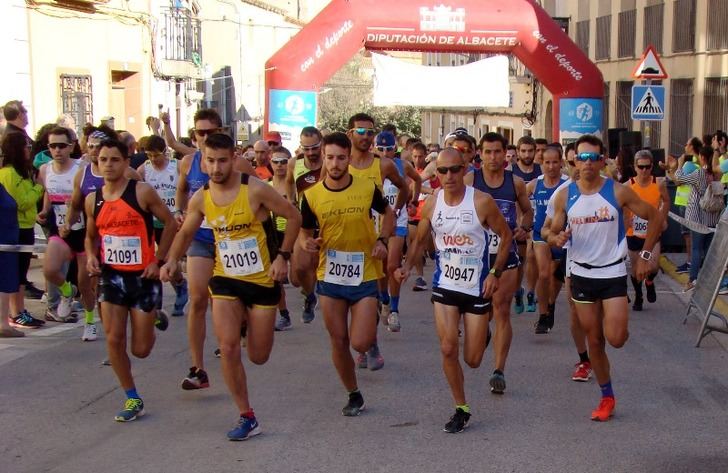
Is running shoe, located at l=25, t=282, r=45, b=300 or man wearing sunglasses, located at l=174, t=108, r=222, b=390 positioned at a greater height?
man wearing sunglasses, located at l=174, t=108, r=222, b=390

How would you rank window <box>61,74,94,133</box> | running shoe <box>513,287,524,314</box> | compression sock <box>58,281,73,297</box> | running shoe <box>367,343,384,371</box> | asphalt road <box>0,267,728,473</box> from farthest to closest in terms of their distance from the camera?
window <box>61,74,94,133</box>
running shoe <box>513,287,524,314</box>
compression sock <box>58,281,73,297</box>
running shoe <box>367,343,384,371</box>
asphalt road <box>0,267,728,473</box>

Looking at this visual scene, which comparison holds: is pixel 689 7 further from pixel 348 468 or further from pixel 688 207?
pixel 348 468

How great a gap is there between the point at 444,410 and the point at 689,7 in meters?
20.3

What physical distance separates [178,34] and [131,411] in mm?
25535

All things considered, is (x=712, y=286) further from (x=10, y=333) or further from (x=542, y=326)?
(x=10, y=333)

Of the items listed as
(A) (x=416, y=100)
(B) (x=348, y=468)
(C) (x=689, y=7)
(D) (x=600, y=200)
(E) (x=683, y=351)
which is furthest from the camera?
(C) (x=689, y=7)

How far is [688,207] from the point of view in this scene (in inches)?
541

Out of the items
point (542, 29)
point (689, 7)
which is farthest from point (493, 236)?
point (689, 7)

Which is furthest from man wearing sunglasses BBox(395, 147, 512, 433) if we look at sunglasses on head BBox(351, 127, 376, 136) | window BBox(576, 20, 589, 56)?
window BBox(576, 20, 589, 56)

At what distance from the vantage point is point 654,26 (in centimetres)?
2766

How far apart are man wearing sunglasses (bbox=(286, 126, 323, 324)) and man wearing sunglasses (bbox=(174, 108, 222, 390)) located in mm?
1270

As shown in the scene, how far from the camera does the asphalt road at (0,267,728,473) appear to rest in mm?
6090

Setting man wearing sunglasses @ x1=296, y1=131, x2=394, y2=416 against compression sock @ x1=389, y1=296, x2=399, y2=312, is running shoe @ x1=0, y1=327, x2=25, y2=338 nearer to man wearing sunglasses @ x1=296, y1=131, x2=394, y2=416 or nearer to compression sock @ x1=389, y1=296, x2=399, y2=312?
compression sock @ x1=389, y1=296, x2=399, y2=312

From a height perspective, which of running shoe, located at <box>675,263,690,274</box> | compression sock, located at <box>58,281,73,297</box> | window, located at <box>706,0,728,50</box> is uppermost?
window, located at <box>706,0,728,50</box>
